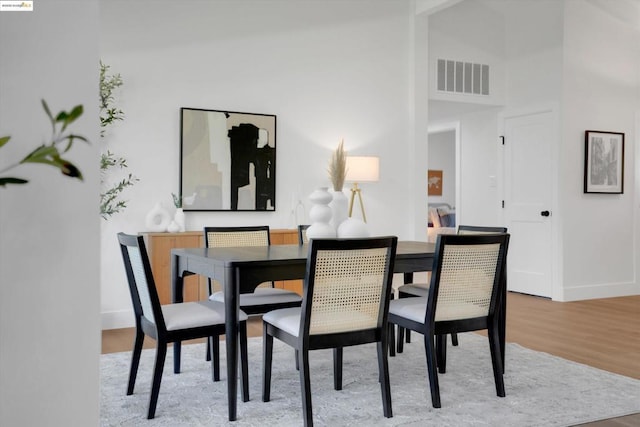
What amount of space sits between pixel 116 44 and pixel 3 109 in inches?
151

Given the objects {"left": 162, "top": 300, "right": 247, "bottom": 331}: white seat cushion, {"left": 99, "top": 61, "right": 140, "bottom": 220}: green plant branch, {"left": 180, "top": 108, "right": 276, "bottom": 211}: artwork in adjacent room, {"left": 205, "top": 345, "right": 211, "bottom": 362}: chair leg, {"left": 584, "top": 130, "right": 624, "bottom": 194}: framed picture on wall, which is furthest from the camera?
{"left": 584, "top": 130, "right": 624, "bottom": 194}: framed picture on wall

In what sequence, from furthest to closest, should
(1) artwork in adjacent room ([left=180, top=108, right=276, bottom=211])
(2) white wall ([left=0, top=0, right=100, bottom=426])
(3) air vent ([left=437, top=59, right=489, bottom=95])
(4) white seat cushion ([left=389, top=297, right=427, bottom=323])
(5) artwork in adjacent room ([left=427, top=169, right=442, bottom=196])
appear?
1. (5) artwork in adjacent room ([left=427, top=169, right=442, bottom=196])
2. (3) air vent ([left=437, top=59, right=489, bottom=95])
3. (1) artwork in adjacent room ([left=180, top=108, right=276, bottom=211])
4. (4) white seat cushion ([left=389, top=297, right=427, bottom=323])
5. (2) white wall ([left=0, top=0, right=100, bottom=426])

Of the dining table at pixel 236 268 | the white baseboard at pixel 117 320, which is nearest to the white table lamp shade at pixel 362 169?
the dining table at pixel 236 268

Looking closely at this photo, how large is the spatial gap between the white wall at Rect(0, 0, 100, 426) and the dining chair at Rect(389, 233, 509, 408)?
1.80m

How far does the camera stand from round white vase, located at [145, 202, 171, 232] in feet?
16.4

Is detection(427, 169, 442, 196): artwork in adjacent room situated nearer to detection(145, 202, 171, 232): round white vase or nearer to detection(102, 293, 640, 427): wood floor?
detection(102, 293, 640, 427): wood floor

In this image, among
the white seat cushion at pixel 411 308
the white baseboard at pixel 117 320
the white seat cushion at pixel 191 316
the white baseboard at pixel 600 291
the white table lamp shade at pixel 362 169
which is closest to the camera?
the white seat cushion at pixel 191 316

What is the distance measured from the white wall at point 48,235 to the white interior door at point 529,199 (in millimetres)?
5872

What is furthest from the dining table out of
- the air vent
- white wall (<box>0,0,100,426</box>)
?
the air vent

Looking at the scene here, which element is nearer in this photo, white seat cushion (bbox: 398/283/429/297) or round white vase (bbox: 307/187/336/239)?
round white vase (bbox: 307/187/336/239)

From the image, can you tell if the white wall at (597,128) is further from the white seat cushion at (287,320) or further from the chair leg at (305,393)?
the chair leg at (305,393)

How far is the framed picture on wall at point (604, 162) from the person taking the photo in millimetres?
6496

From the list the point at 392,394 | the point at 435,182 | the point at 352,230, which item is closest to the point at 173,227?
the point at 352,230

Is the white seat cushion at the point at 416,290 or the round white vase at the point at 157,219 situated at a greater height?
the round white vase at the point at 157,219
